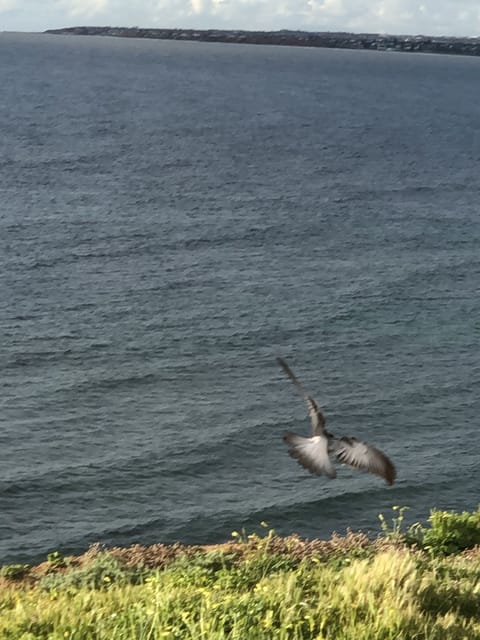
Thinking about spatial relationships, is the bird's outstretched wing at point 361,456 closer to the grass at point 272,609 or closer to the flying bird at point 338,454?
the flying bird at point 338,454

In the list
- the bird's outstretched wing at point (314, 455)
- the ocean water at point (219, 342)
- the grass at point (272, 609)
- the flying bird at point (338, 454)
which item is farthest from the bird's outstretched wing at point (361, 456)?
the ocean water at point (219, 342)

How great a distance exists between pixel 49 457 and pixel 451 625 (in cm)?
2681

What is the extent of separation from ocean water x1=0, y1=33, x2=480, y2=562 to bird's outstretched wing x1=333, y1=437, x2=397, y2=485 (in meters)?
20.3

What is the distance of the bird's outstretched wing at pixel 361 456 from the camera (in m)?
10.3

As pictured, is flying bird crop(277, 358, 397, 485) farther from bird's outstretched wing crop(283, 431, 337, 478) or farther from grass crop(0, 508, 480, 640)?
grass crop(0, 508, 480, 640)

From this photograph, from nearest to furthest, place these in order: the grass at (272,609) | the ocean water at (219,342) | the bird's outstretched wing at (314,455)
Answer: the grass at (272,609) → the bird's outstretched wing at (314,455) → the ocean water at (219,342)

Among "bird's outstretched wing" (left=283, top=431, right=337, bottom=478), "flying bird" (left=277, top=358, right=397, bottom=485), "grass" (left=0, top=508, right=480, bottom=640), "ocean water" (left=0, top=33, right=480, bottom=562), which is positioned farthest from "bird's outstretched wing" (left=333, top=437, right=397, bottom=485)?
"ocean water" (left=0, top=33, right=480, bottom=562)

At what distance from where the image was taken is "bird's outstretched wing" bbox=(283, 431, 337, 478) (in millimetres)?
10266

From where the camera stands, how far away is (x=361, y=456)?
1041 cm

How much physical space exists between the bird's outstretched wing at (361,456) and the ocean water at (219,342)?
798 inches

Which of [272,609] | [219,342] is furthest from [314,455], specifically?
[219,342]

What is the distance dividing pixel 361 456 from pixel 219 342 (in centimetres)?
3569

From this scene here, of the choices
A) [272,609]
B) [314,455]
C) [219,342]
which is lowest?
[219,342]

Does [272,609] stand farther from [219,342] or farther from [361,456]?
[219,342]
